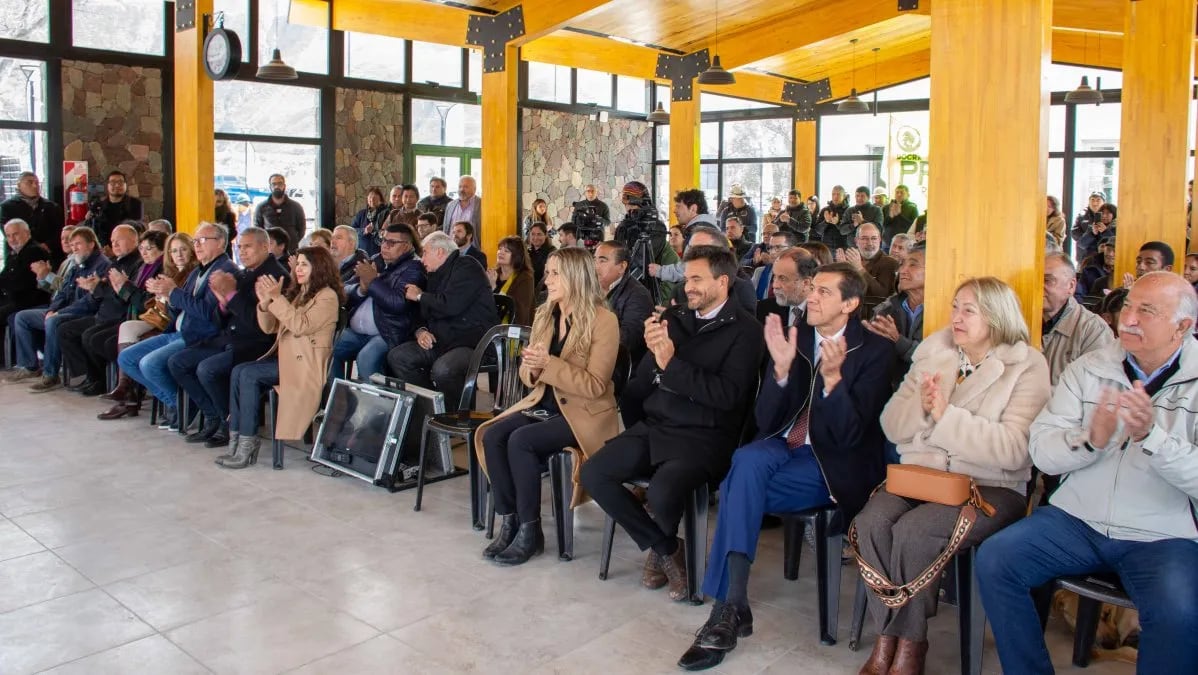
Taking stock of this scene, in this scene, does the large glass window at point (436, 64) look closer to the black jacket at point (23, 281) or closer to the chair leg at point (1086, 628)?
the black jacket at point (23, 281)

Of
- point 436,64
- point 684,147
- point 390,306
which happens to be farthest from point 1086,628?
point 436,64

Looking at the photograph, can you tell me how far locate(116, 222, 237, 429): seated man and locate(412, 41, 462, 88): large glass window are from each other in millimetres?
8253

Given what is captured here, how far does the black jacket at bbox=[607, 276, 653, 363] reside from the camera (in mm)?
4695

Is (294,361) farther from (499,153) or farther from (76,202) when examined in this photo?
(76,202)

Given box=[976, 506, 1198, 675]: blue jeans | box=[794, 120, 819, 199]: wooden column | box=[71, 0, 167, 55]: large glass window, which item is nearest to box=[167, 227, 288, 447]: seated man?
box=[976, 506, 1198, 675]: blue jeans

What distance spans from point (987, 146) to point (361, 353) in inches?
139

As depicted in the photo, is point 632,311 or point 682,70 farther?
point 682,70

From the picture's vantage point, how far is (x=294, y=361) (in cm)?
518

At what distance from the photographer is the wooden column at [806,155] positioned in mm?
15570

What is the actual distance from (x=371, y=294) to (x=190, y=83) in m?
3.47

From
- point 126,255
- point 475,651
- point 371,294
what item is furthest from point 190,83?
point 475,651

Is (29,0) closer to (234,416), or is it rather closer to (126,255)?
(126,255)

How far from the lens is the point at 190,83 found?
25.6 ft

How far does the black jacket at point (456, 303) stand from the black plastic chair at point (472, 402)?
83 centimetres
